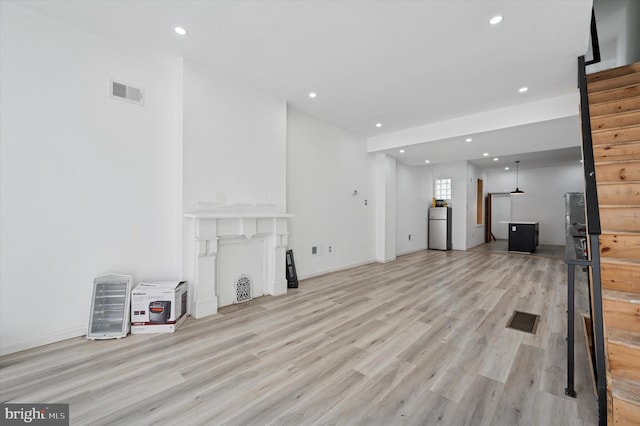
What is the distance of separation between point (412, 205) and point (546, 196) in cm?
577

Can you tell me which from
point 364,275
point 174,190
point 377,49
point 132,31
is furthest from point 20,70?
point 364,275

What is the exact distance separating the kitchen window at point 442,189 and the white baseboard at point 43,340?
938 cm

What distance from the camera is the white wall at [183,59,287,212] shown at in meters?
3.15

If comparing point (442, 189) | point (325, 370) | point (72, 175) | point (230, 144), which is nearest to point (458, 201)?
point (442, 189)

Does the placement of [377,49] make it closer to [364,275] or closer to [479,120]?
[479,120]

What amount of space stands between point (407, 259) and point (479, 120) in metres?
3.64

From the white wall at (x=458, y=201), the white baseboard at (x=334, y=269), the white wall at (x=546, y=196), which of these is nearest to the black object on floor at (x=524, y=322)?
the white baseboard at (x=334, y=269)

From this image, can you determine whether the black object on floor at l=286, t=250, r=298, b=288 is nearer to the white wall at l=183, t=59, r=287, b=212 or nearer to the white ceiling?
the white wall at l=183, t=59, r=287, b=212

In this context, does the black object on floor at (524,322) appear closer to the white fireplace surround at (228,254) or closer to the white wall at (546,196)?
the white fireplace surround at (228,254)

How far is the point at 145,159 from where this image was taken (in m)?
2.97

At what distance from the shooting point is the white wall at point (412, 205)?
7562 millimetres

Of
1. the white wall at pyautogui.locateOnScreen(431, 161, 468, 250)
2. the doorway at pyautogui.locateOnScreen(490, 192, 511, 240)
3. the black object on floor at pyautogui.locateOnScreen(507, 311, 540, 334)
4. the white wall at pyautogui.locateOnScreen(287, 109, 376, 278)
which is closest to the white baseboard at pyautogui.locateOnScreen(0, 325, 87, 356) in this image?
the white wall at pyautogui.locateOnScreen(287, 109, 376, 278)

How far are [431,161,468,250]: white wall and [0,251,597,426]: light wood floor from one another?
202 inches

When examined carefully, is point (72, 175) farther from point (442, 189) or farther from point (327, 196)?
point (442, 189)
